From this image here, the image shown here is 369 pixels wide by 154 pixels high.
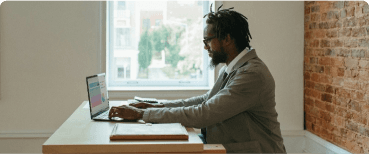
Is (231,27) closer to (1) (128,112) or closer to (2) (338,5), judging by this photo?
(1) (128,112)

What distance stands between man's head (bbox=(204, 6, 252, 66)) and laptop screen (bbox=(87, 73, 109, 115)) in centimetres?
67

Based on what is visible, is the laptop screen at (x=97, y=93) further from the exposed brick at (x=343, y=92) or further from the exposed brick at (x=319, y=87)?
the exposed brick at (x=319, y=87)

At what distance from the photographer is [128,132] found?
169cm

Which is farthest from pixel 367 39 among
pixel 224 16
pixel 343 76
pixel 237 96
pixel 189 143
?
pixel 189 143

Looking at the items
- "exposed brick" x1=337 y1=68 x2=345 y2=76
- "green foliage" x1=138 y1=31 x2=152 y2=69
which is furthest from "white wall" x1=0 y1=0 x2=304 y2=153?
"exposed brick" x1=337 y1=68 x2=345 y2=76

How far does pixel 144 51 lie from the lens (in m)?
3.95

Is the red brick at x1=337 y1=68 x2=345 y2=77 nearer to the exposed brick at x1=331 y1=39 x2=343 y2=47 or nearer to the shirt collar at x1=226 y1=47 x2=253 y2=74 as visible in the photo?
the exposed brick at x1=331 y1=39 x2=343 y2=47

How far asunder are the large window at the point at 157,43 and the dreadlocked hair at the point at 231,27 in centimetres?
167

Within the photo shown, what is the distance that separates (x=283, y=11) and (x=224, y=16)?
5.58ft

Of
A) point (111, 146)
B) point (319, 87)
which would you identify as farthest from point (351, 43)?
point (111, 146)

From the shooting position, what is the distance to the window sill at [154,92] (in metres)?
3.71

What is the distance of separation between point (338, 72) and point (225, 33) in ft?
4.32

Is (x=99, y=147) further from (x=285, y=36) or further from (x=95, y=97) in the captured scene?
(x=285, y=36)

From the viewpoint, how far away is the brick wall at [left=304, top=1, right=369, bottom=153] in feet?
9.09
